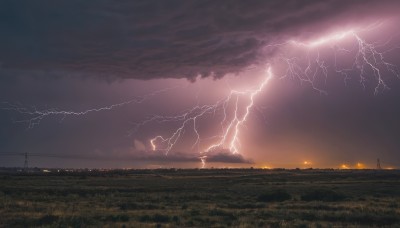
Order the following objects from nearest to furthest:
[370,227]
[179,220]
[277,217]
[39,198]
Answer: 1. [370,227]
2. [179,220]
3. [277,217]
4. [39,198]

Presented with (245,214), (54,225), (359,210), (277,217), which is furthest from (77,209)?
(359,210)

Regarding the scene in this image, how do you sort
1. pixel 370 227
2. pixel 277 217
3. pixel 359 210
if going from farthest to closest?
pixel 359 210 → pixel 277 217 → pixel 370 227

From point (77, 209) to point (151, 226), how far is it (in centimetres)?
923

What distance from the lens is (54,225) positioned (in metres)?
19.7

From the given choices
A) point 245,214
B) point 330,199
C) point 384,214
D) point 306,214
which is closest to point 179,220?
point 245,214

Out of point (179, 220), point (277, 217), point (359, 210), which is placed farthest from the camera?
point (359, 210)

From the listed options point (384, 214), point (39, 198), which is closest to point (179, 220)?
point (384, 214)

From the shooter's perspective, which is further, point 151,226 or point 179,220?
point 179,220

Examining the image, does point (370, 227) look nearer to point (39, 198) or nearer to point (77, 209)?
point (77, 209)

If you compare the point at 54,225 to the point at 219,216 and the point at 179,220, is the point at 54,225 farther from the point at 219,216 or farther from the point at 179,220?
the point at 219,216

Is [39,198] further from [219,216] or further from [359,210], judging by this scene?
[359,210]

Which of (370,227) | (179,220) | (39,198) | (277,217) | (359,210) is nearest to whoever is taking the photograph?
(370,227)

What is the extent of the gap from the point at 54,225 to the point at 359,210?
55.0 feet

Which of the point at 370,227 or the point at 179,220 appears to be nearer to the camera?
the point at 370,227
